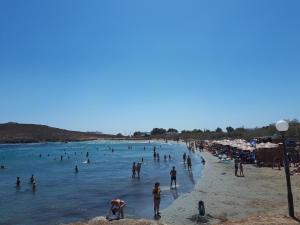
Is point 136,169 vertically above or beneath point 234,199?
above


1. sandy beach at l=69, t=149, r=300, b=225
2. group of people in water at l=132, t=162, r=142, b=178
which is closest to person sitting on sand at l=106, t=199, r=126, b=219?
sandy beach at l=69, t=149, r=300, b=225

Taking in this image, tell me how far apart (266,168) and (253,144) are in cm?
508

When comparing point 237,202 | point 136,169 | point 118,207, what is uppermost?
point 136,169

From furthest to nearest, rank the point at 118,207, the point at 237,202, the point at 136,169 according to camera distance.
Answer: the point at 136,169, the point at 237,202, the point at 118,207

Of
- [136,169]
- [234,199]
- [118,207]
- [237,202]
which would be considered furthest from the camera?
[136,169]

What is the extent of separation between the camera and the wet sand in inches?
631

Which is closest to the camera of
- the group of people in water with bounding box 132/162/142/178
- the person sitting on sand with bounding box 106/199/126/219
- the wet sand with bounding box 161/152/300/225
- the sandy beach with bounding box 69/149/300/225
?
the sandy beach with bounding box 69/149/300/225

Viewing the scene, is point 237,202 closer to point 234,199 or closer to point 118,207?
point 234,199

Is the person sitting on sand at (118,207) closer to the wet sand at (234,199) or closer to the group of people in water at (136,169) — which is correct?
the wet sand at (234,199)

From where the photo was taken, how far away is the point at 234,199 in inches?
793

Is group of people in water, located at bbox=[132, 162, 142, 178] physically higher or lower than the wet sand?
higher

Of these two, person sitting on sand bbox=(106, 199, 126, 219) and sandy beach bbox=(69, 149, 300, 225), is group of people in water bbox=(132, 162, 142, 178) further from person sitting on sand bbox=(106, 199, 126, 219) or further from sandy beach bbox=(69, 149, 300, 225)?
person sitting on sand bbox=(106, 199, 126, 219)

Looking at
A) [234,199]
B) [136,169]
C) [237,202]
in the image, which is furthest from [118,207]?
[136,169]

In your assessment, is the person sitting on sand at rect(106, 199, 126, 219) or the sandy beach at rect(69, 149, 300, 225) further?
the person sitting on sand at rect(106, 199, 126, 219)
